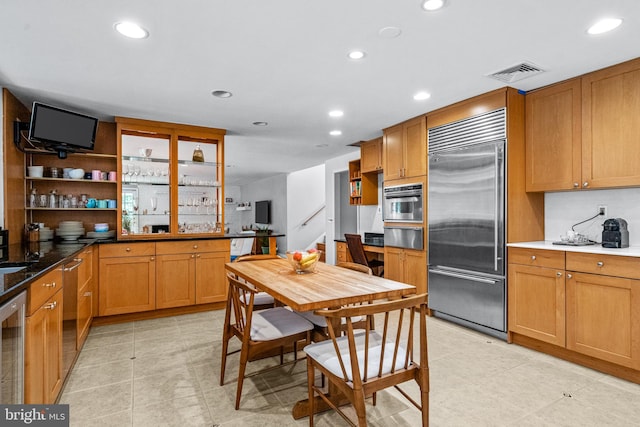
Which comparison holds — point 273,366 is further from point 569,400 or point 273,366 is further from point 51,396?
point 569,400

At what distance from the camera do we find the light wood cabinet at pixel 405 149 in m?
4.25

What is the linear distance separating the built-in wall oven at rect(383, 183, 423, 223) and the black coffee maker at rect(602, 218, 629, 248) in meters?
1.75

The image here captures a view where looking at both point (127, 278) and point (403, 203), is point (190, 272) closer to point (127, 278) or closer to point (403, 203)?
point (127, 278)

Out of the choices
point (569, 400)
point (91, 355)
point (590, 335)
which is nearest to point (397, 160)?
point (590, 335)

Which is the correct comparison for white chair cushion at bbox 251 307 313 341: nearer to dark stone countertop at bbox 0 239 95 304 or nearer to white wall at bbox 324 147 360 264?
dark stone countertop at bbox 0 239 95 304

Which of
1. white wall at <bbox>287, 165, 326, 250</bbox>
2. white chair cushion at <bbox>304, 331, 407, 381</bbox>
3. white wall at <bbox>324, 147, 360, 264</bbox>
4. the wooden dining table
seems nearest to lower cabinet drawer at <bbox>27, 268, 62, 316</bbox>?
the wooden dining table

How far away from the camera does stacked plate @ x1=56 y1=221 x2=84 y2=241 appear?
13.2 ft

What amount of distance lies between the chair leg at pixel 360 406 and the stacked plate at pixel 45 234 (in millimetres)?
3945

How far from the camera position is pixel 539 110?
11.0 feet

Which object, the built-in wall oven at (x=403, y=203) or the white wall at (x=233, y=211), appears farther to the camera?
the white wall at (x=233, y=211)

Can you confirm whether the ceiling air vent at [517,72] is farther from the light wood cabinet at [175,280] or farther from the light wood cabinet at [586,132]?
the light wood cabinet at [175,280]

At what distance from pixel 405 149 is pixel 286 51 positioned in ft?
7.75

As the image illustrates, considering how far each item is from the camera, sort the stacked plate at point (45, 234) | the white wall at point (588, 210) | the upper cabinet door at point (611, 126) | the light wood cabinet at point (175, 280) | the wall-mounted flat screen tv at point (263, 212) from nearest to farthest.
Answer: the upper cabinet door at point (611, 126)
the white wall at point (588, 210)
the stacked plate at point (45, 234)
the light wood cabinet at point (175, 280)
the wall-mounted flat screen tv at point (263, 212)

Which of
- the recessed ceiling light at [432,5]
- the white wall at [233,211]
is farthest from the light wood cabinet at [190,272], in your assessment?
the white wall at [233,211]
